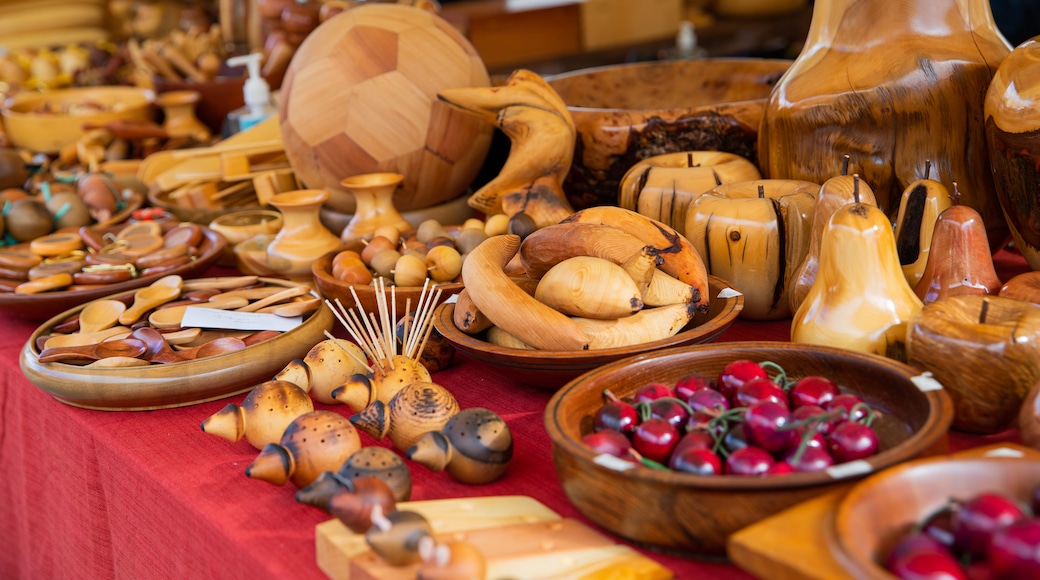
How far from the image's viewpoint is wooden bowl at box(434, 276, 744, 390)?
740 mm

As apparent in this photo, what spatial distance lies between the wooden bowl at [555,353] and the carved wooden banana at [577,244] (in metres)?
0.09

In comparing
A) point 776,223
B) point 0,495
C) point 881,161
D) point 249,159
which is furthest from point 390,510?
point 249,159

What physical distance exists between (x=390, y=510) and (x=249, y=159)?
108cm

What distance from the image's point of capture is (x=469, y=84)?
127 cm

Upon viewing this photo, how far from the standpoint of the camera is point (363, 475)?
0.63 meters

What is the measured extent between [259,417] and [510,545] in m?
0.27

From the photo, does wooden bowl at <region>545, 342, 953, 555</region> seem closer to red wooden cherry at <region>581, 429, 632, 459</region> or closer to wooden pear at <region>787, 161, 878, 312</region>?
red wooden cherry at <region>581, 429, 632, 459</region>

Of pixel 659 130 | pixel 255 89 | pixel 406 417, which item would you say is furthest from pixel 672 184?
pixel 255 89

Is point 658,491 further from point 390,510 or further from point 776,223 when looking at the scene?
point 776,223

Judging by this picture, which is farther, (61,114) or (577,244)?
(61,114)

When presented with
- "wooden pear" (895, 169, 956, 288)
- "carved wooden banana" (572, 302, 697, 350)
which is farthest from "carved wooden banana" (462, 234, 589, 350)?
"wooden pear" (895, 169, 956, 288)

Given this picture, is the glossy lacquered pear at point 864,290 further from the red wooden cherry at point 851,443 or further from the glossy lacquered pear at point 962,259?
the red wooden cherry at point 851,443

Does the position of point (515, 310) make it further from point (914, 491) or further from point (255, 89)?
point (255, 89)

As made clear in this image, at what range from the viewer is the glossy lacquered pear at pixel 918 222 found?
2.88 feet
